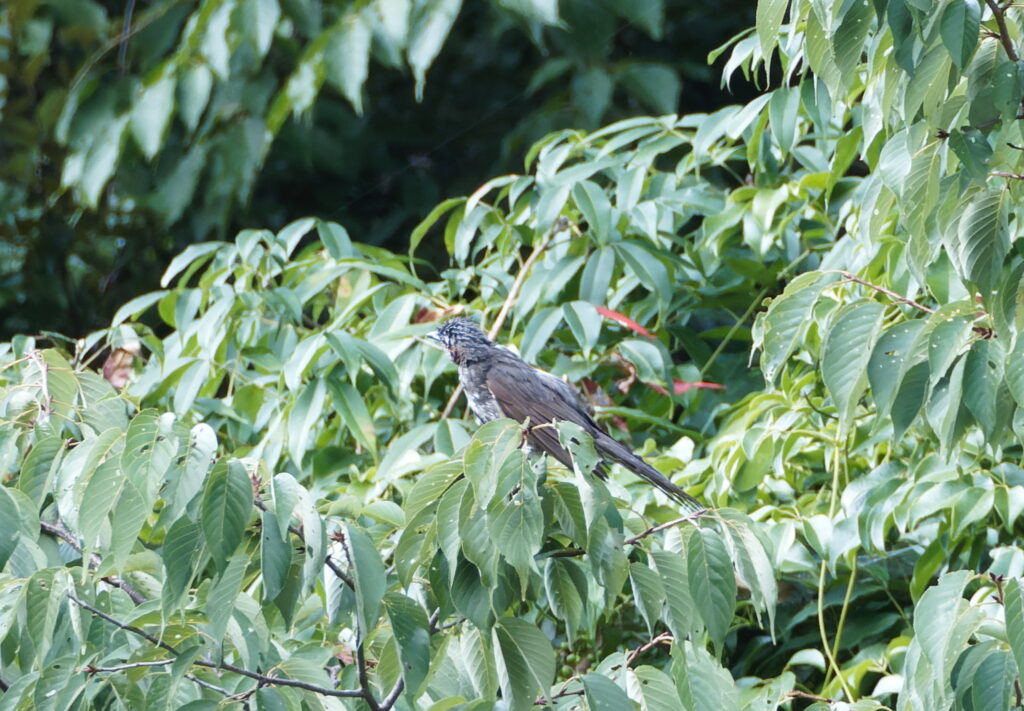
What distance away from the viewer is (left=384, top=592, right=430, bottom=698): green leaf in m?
2.00

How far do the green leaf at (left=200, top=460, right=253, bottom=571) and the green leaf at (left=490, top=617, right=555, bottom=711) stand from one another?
43 cm

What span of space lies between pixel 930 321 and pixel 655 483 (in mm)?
1018

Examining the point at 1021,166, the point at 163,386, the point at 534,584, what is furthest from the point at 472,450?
the point at 163,386

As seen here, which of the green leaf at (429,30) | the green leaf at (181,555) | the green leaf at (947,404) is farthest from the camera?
the green leaf at (429,30)

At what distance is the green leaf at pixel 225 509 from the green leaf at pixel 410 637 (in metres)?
0.28

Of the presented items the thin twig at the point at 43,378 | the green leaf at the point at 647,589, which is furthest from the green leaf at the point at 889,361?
the thin twig at the point at 43,378

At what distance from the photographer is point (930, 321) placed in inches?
91.9

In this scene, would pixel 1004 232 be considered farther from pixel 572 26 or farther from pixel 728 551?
pixel 572 26

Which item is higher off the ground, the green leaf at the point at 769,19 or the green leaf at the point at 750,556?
the green leaf at the point at 769,19

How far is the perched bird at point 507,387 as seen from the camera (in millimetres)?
3719

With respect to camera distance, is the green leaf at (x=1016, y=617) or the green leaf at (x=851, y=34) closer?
the green leaf at (x=1016, y=617)

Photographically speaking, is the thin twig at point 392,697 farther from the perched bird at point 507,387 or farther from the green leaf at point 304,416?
the green leaf at point 304,416

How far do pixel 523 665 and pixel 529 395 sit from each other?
1.83m

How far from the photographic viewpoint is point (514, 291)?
14.8 feet
